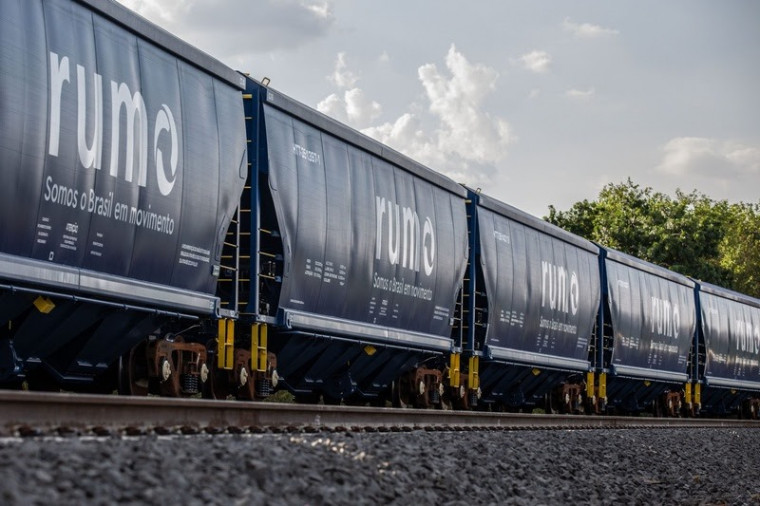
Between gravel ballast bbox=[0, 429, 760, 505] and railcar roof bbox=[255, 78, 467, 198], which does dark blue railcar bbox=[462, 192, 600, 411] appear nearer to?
railcar roof bbox=[255, 78, 467, 198]

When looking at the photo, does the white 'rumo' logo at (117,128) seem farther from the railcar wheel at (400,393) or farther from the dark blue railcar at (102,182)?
the railcar wheel at (400,393)

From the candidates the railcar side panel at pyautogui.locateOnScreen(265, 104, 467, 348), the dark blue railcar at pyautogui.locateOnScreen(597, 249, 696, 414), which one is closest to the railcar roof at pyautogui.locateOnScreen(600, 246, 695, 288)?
the dark blue railcar at pyautogui.locateOnScreen(597, 249, 696, 414)

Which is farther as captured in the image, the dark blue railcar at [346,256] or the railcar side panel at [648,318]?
the railcar side panel at [648,318]

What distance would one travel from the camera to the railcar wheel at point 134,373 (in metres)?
12.0

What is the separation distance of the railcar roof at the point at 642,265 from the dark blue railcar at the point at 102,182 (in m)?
15.6

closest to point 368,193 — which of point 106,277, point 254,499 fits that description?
point 106,277

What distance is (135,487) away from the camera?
559 cm

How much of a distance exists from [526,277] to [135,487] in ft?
53.7

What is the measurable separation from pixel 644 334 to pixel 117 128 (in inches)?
790

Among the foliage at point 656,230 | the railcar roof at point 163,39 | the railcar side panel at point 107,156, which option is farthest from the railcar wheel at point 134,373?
the foliage at point 656,230

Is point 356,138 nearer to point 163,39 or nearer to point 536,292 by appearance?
point 163,39

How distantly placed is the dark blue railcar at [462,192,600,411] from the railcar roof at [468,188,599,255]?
0.06ft

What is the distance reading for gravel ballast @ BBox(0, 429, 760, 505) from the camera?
555cm

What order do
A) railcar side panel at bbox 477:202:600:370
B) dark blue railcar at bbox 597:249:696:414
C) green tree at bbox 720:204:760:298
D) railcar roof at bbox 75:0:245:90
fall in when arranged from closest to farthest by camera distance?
railcar roof at bbox 75:0:245:90 < railcar side panel at bbox 477:202:600:370 < dark blue railcar at bbox 597:249:696:414 < green tree at bbox 720:204:760:298
